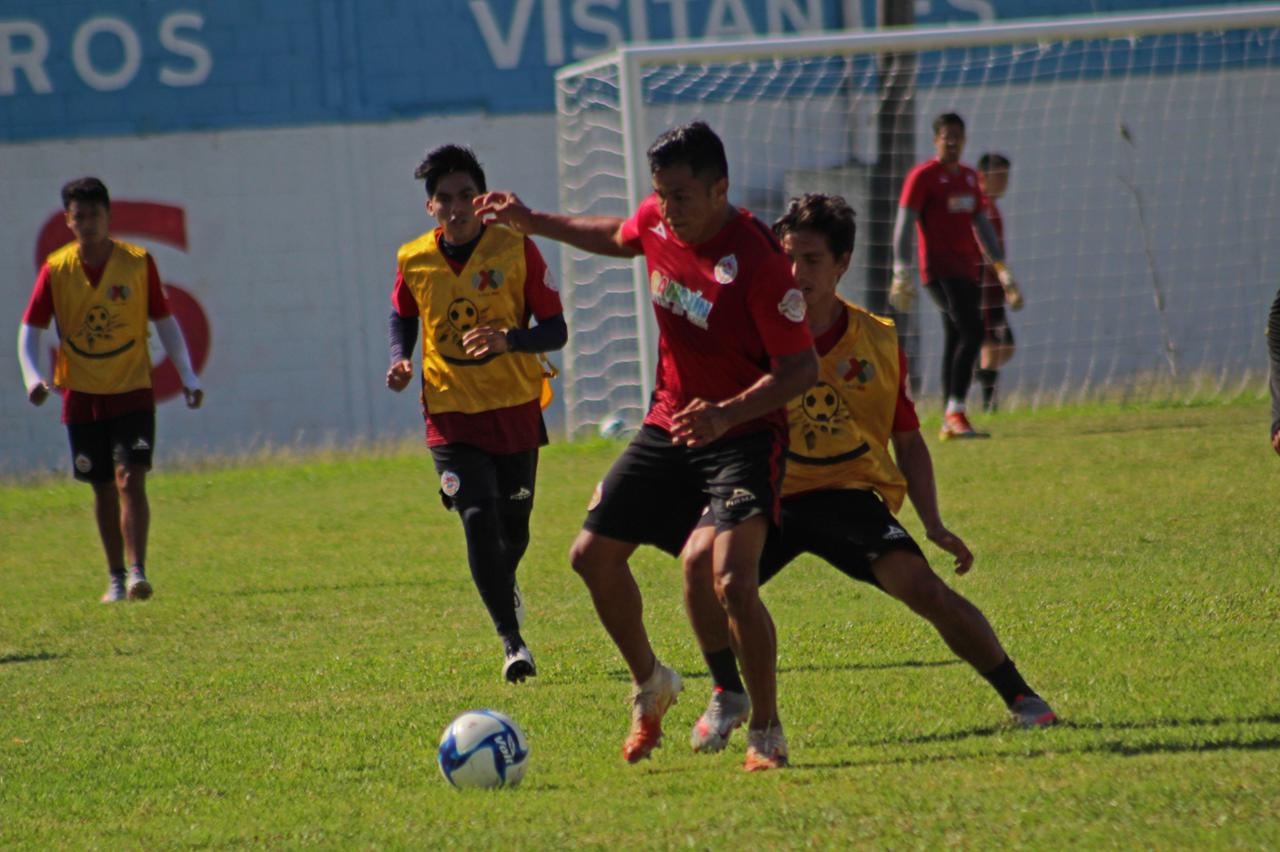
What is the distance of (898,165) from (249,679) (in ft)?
35.5

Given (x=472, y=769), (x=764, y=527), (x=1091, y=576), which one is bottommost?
(x=1091, y=576)

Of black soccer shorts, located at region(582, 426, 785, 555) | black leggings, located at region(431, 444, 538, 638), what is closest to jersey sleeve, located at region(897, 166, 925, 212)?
black leggings, located at region(431, 444, 538, 638)

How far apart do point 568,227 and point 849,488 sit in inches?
45.2

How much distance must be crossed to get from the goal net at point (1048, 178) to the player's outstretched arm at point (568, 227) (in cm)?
960

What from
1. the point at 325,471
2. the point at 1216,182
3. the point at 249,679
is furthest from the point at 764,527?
the point at 1216,182

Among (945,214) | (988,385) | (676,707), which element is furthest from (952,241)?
(676,707)

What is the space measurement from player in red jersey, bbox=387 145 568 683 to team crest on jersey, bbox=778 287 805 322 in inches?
80.8

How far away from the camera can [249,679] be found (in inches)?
284

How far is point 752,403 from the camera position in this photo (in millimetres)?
4855

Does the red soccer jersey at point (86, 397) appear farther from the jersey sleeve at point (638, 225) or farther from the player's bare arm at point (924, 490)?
the player's bare arm at point (924, 490)

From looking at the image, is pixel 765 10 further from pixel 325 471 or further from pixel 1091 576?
pixel 1091 576

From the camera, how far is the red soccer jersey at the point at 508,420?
704cm

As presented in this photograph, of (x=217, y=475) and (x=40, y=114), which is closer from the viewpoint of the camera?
(x=217, y=475)

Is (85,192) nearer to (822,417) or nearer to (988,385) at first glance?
(822,417)
